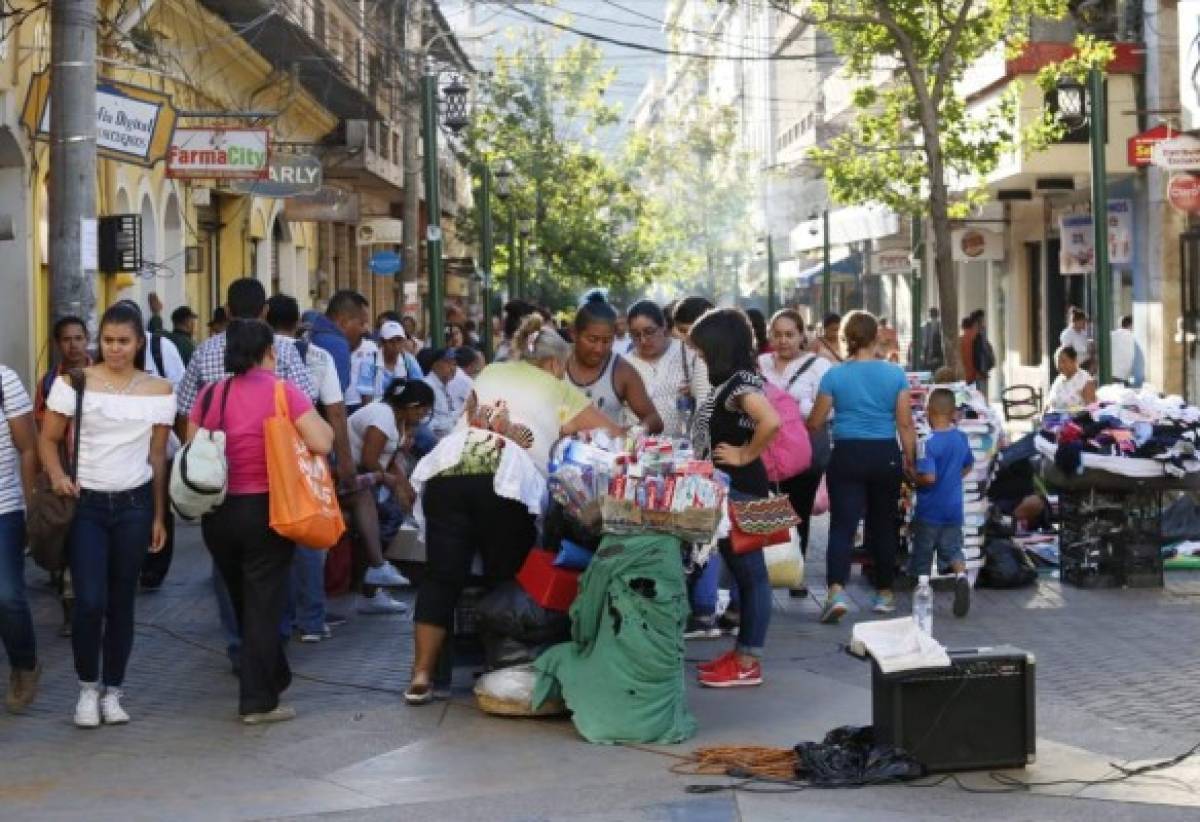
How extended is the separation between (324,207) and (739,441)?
22.4 metres

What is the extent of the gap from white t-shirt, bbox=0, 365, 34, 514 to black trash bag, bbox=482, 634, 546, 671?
2.09 metres

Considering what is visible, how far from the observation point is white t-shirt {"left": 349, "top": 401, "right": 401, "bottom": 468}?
40.4 ft

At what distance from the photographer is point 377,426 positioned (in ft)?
40.4

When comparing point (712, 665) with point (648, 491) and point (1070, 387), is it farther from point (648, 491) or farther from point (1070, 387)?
point (1070, 387)

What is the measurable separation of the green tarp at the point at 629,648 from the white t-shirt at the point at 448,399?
658 cm

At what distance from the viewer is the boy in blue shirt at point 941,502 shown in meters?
12.4

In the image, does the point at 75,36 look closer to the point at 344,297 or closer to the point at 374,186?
the point at 344,297

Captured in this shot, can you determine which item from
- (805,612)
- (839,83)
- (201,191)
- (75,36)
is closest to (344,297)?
(75,36)

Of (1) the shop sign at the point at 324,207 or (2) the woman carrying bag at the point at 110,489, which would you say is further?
(1) the shop sign at the point at 324,207

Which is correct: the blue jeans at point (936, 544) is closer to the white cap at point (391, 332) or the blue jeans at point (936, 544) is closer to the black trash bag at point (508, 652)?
the black trash bag at point (508, 652)

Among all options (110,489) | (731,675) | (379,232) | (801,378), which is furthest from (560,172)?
(110,489)

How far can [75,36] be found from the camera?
13.3 m

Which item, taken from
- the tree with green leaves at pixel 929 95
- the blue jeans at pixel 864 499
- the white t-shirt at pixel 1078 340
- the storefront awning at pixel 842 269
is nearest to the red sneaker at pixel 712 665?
the blue jeans at pixel 864 499

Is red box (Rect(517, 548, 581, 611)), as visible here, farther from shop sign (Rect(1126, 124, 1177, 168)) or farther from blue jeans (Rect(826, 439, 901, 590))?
shop sign (Rect(1126, 124, 1177, 168))
